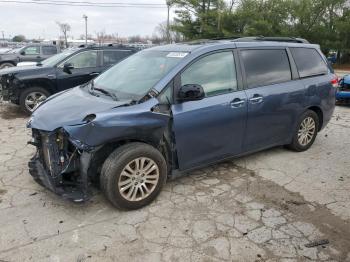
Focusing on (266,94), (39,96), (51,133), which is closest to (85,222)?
(51,133)

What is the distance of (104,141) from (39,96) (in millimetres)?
5638

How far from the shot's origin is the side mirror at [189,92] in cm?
391

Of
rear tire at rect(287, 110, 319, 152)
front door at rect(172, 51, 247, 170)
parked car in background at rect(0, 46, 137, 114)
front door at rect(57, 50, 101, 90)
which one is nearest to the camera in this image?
front door at rect(172, 51, 247, 170)

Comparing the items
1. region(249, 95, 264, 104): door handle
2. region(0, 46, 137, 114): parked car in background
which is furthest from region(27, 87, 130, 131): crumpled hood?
region(0, 46, 137, 114): parked car in background

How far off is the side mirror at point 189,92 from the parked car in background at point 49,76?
5.02 m

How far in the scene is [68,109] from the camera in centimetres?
379

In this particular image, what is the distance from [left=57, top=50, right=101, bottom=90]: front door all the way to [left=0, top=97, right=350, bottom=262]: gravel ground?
3.79 metres

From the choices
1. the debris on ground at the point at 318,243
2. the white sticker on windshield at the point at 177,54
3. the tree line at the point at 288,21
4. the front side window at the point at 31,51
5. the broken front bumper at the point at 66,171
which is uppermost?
the tree line at the point at 288,21

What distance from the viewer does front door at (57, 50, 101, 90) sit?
8.56 m

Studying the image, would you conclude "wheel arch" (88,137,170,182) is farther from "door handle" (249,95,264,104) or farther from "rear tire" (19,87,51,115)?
"rear tire" (19,87,51,115)

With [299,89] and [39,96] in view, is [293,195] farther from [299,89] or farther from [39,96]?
[39,96]

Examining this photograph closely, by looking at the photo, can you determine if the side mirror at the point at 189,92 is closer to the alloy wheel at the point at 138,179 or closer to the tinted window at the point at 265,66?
the alloy wheel at the point at 138,179

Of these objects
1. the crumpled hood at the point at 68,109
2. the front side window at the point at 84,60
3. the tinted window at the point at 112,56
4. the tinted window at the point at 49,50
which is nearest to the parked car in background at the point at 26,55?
the tinted window at the point at 49,50

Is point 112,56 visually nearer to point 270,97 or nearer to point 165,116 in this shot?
point 270,97
